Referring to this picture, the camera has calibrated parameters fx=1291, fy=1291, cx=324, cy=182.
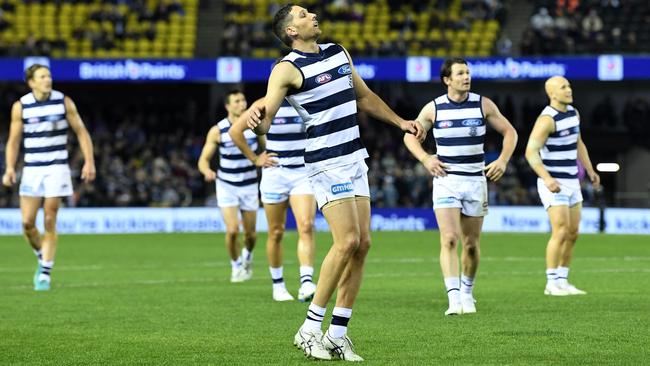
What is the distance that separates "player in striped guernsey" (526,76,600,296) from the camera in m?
14.1

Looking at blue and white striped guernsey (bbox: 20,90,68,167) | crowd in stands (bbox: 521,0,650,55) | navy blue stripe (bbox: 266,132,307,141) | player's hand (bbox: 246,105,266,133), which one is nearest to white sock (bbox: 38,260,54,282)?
blue and white striped guernsey (bbox: 20,90,68,167)

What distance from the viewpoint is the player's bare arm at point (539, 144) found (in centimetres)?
1372

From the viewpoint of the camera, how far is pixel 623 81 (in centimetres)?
3962

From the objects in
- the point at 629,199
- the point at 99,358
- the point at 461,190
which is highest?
the point at 461,190

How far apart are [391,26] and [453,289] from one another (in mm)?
27258

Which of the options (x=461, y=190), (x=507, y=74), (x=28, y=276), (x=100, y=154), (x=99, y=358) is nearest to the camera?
(x=99, y=358)

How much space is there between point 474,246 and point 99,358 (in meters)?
4.59

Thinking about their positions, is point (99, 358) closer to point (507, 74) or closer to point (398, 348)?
point (398, 348)

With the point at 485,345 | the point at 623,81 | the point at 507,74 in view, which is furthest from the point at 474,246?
the point at 623,81

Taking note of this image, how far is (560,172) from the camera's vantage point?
14.2 metres

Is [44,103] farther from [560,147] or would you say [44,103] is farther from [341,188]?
[341,188]

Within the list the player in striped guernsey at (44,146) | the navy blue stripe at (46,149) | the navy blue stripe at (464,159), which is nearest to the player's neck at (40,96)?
the player in striped guernsey at (44,146)

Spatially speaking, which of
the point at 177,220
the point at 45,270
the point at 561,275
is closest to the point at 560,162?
the point at 561,275

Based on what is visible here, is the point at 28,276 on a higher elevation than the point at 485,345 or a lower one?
lower
